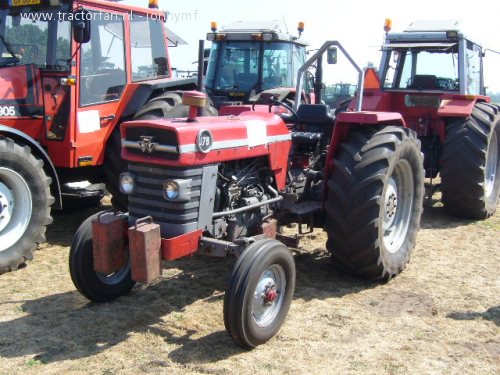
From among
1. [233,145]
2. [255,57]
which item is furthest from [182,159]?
[255,57]

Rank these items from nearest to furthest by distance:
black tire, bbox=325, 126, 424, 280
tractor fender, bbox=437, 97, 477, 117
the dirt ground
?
the dirt ground, black tire, bbox=325, 126, 424, 280, tractor fender, bbox=437, 97, 477, 117

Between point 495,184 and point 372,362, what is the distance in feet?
15.7

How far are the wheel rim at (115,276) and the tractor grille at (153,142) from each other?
93cm

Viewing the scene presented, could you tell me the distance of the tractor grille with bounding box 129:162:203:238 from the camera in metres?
3.60

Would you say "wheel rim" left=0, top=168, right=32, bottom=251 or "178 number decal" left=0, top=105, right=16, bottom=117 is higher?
"178 number decal" left=0, top=105, right=16, bottom=117

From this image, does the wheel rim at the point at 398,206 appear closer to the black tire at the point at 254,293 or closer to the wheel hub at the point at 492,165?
the black tire at the point at 254,293

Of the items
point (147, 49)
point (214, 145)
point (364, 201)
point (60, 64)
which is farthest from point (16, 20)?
point (364, 201)

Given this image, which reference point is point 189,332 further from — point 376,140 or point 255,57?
point 255,57

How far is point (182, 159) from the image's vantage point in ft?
11.5

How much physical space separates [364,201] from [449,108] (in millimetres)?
2959

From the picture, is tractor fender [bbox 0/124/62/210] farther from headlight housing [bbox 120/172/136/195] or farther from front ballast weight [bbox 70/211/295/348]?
headlight housing [bbox 120/172/136/195]

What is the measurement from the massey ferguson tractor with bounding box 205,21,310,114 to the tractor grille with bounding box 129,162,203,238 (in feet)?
17.3

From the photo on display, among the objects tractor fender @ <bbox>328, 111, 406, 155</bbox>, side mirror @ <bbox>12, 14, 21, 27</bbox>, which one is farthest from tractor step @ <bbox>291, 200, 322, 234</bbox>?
side mirror @ <bbox>12, 14, 21, 27</bbox>

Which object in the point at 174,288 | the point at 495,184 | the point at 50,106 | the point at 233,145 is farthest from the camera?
the point at 495,184
